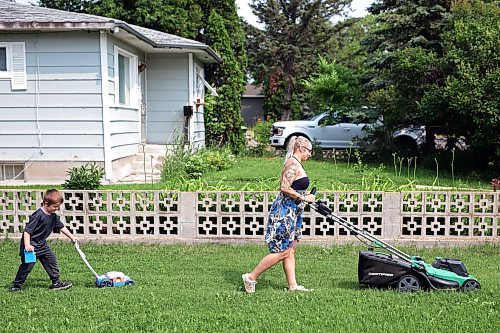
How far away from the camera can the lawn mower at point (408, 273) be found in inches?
195

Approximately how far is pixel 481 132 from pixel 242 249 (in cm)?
712

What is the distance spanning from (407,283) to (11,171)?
30.9 ft

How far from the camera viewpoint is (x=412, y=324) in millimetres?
4098

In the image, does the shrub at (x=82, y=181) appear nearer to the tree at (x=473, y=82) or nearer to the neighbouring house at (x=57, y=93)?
the neighbouring house at (x=57, y=93)

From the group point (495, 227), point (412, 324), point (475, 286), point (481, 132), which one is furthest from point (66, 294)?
point (481, 132)

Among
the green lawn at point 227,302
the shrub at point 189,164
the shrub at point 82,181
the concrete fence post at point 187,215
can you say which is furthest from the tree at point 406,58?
the shrub at point 82,181

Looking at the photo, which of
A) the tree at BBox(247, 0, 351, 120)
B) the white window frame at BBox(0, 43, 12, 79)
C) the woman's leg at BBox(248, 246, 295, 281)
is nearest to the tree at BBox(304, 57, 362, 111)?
the white window frame at BBox(0, 43, 12, 79)

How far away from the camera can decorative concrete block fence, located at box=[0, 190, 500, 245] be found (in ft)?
22.7

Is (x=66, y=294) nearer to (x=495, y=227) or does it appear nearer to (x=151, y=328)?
(x=151, y=328)

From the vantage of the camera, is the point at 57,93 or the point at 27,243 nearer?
the point at 27,243

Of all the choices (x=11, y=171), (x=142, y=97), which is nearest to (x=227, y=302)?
(x=11, y=171)

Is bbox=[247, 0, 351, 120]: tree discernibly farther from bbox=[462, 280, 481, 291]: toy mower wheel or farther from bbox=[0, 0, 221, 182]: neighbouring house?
bbox=[462, 280, 481, 291]: toy mower wheel

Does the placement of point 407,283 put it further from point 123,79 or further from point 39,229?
point 123,79

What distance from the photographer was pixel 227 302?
4672mm
